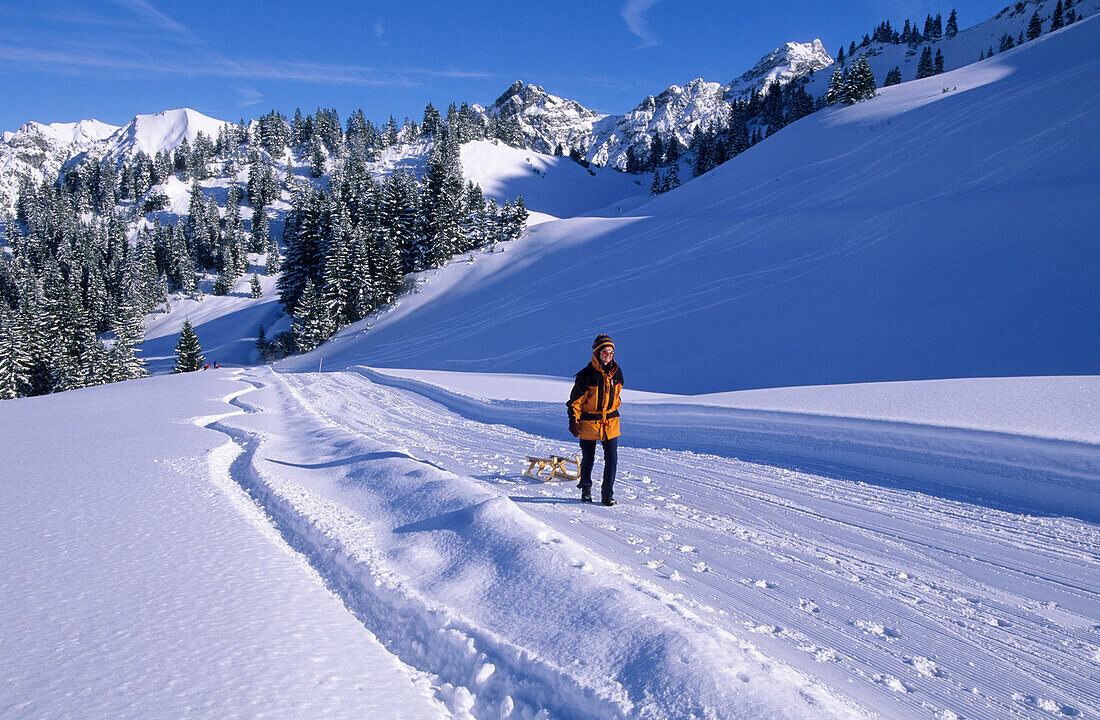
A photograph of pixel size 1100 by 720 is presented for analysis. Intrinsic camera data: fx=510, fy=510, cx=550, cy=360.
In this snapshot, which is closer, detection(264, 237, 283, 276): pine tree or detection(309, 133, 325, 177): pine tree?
detection(264, 237, 283, 276): pine tree

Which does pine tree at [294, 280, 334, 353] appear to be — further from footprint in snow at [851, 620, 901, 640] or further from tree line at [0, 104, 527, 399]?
footprint in snow at [851, 620, 901, 640]

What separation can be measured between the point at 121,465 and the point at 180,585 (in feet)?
16.0

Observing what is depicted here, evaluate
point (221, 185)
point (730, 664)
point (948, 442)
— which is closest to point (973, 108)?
point (948, 442)

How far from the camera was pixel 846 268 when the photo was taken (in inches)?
782

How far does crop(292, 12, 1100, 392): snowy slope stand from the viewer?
14.4 m

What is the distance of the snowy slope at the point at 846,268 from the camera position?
1438cm

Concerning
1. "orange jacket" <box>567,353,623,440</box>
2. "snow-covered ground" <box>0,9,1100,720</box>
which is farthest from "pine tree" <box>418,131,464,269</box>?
"orange jacket" <box>567,353,623,440</box>

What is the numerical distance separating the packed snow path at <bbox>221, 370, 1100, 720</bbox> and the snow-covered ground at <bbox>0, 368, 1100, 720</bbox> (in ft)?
0.07

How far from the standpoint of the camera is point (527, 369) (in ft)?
71.9

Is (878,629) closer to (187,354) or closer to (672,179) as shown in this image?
(187,354)

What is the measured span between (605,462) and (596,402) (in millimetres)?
654

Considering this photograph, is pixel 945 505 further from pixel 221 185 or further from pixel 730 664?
pixel 221 185

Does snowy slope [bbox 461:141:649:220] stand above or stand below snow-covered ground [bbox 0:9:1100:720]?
above

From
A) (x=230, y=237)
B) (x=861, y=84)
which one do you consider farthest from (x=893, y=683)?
(x=230, y=237)
